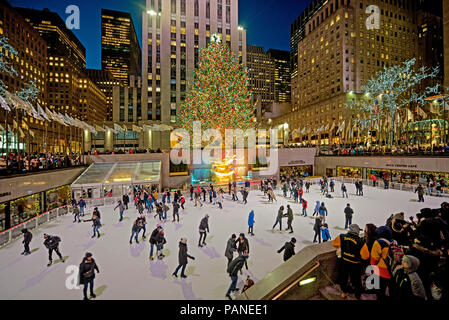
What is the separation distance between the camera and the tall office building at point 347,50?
58719 mm

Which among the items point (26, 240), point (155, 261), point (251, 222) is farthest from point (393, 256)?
point (26, 240)

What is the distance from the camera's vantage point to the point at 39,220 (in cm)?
1191

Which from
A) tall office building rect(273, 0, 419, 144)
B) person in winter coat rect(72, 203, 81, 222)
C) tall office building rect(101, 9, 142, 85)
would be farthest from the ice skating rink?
tall office building rect(101, 9, 142, 85)

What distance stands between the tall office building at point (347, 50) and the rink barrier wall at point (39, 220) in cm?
4962

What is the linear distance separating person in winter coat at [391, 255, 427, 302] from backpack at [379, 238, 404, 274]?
351 mm

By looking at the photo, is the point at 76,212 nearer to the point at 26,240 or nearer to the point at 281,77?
the point at 26,240

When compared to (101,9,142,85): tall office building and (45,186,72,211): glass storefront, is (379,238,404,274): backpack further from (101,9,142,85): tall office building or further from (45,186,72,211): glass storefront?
(101,9,142,85): tall office building

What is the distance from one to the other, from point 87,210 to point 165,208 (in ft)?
23.5

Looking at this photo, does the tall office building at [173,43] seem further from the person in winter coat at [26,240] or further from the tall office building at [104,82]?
the tall office building at [104,82]

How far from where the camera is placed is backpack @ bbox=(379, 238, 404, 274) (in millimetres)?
3637

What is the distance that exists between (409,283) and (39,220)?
15.9m

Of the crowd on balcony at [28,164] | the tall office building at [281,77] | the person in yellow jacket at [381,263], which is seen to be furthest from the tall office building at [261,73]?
the person in yellow jacket at [381,263]

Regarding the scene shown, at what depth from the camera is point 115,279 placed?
676 cm
